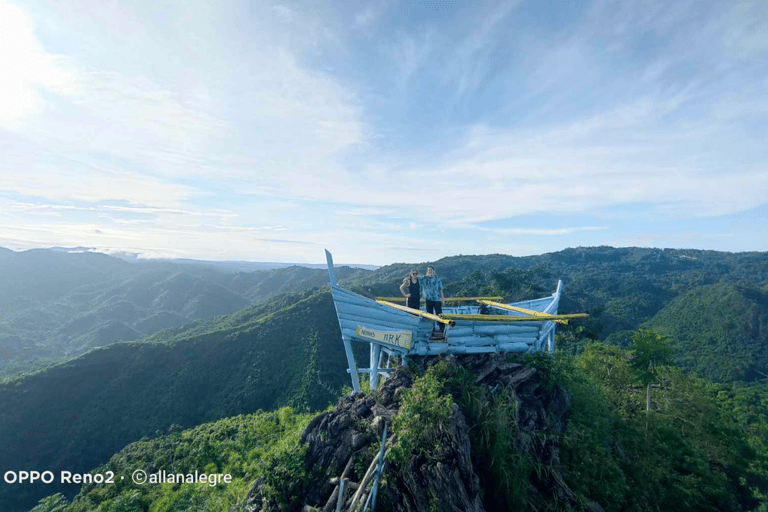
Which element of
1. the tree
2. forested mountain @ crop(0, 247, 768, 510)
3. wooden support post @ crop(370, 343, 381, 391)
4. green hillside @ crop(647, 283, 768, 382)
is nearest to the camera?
wooden support post @ crop(370, 343, 381, 391)

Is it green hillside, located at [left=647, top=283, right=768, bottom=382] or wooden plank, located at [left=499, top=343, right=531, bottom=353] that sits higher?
wooden plank, located at [left=499, top=343, right=531, bottom=353]

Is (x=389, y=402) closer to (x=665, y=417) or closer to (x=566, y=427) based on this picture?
(x=566, y=427)

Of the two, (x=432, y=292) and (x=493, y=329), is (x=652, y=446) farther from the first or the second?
(x=432, y=292)

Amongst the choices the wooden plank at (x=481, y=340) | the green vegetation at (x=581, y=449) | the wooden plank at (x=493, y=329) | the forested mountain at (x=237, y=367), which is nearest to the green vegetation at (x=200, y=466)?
the green vegetation at (x=581, y=449)

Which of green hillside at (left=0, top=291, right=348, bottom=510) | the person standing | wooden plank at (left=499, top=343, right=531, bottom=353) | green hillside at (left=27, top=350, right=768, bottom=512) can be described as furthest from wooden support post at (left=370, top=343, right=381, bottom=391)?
green hillside at (left=0, top=291, right=348, bottom=510)

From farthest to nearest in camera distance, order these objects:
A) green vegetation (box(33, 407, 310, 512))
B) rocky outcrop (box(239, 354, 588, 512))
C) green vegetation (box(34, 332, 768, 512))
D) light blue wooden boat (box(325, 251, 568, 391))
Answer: green vegetation (box(33, 407, 310, 512)) → light blue wooden boat (box(325, 251, 568, 391)) → green vegetation (box(34, 332, 768, 512)) → rocky outcrop (box(239, 354, 588, 512))

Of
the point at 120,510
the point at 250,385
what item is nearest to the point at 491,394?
the point at 120,510

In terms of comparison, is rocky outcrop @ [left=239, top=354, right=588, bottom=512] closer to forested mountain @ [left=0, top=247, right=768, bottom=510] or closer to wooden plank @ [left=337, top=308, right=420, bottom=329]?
wooden plank @ [left=337, top=308, right=420, bottom=329]

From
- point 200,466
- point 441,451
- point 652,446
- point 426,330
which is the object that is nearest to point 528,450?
point 441,451

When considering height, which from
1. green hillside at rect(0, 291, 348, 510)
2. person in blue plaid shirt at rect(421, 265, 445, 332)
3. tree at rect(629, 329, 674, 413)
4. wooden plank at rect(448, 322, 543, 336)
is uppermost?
person in blue plaid shirt at rect(421, 265, 445, 332)
